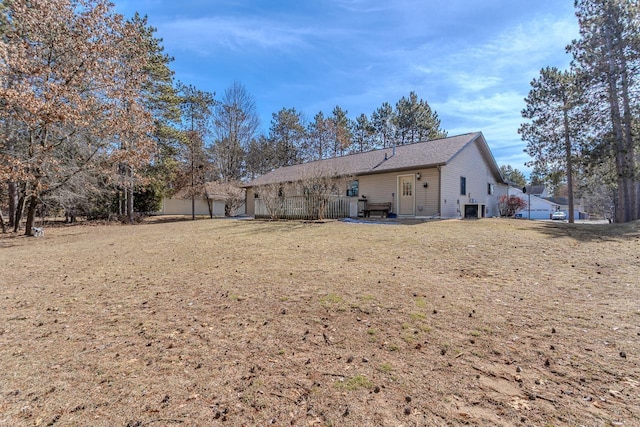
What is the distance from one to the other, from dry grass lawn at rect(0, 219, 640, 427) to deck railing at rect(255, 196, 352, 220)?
8534mm

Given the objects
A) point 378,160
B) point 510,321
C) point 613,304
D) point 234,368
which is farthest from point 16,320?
point 378,160

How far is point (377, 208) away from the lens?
53.8 ft

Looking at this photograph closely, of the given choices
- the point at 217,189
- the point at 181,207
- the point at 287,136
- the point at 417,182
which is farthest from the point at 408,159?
the point at 181,207

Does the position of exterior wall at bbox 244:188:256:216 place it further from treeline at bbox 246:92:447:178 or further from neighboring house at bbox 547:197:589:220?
neighboring house at bbox 547:197:589:220

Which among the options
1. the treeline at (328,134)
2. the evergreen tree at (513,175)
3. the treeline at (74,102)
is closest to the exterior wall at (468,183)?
the treeline at (74,102)

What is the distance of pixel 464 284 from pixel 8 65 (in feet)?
48.2

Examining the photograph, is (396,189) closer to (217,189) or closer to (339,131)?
(217,189)

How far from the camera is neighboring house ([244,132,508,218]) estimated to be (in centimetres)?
1509

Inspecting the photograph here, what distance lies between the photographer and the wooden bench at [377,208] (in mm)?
16172

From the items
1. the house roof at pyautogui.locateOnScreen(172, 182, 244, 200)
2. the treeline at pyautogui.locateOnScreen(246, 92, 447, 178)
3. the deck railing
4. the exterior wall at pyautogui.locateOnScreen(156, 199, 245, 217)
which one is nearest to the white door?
the deck railing

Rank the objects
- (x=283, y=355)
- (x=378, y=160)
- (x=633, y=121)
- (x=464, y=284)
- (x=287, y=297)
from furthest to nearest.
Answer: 1. (x=378, y=160)
2. (x=633, y=121)
3. (x=464, y=284)
4. (x=287, y=297)
5. (x=283, y=355)

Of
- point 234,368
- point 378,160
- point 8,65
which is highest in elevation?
point 8,65

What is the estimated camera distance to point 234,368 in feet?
8.66

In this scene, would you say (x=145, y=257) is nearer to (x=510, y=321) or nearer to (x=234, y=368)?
(x=234, y=368)
